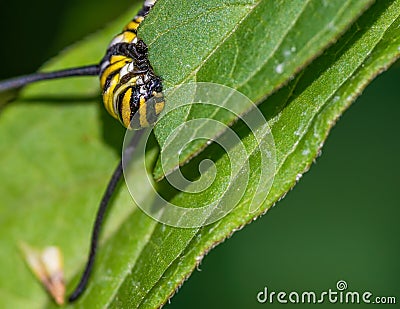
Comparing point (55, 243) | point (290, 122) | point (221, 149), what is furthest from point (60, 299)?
point (290, 122)

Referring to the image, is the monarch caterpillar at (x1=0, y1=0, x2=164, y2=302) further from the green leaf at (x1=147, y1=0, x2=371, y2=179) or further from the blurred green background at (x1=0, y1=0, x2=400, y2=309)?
the blurred green background at (x1=0, y1=0, x2=400, y2=309)

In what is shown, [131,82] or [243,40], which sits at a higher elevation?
[243,40]

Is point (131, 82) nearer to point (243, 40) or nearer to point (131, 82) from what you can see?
point (131, 82)

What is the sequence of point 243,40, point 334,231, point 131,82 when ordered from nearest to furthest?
point 243,40 < point 131,82 < point 334,231

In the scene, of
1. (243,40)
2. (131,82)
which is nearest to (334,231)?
(131,82)

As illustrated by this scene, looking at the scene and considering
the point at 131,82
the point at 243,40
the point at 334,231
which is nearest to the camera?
the point at 243,40

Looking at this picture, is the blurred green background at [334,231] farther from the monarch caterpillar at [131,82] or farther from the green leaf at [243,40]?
the green leaf at [243,40]

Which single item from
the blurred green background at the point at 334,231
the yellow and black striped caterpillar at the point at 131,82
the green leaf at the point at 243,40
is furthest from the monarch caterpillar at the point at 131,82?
the blurred green background at the point at 334,231

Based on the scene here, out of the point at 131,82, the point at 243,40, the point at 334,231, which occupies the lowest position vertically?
the point at 334,231

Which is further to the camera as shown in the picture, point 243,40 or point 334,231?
point 334,231
